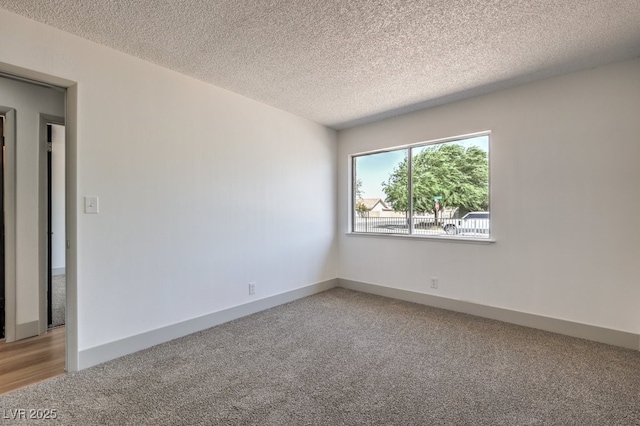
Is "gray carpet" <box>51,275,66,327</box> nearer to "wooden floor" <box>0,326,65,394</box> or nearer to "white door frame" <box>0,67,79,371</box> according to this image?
"wooden floor" <box>0,326,65,394</box>

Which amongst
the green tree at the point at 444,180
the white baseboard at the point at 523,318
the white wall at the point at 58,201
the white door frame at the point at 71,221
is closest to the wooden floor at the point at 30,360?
the white door frame at the point at 71,221

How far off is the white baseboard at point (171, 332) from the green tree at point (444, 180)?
201 centimetres

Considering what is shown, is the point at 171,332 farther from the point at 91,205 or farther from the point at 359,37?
the point at 359,37

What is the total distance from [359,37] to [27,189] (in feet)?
10.9

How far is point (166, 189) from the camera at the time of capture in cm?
275

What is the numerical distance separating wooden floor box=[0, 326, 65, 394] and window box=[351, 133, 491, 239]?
367cm

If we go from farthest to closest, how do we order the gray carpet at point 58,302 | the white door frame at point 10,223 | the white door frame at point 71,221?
the gray carpet at point 58,302
the white door frame at point 10,223
the white door frame at point 71,221

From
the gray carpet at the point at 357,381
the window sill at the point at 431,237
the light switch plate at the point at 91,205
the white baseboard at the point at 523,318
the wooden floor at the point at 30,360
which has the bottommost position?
the gray carpet at the point at 357,381

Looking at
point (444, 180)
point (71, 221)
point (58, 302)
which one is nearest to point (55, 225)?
point (58, 302)

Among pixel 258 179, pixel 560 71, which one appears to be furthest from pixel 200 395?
pixel 560 71

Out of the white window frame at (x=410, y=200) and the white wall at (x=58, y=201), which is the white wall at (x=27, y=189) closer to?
the white wall at (x=58, y=201)

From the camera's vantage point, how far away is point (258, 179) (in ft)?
11.7

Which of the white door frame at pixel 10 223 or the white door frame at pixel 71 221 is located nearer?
the white door frame at pixel 71 221

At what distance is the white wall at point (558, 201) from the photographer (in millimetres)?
2582
